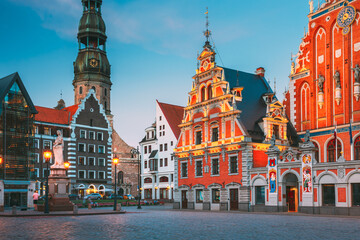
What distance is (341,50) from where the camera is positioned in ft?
127

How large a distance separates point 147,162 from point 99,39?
1384 inches

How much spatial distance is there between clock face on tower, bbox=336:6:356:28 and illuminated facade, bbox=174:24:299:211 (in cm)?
1006

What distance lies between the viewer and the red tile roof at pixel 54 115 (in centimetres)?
7312

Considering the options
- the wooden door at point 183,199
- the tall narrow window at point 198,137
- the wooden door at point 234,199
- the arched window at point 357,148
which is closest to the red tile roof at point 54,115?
the wooden door at point 183,199

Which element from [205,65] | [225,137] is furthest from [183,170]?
[205,65]

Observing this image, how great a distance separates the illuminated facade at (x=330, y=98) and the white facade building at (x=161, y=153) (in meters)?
29.9

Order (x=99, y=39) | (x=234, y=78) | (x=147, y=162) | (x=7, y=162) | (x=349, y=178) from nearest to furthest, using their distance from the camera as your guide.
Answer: (x=349, y=178), (x=234, y=78), (x=7, y=162), (x=147, y=162), (x=99, y=39)

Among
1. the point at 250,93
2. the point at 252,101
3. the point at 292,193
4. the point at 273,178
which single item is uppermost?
the point at 250,93

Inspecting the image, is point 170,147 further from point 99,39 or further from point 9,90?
point 99,39

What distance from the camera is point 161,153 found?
72.7 meters

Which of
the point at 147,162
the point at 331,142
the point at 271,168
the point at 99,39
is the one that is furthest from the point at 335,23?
the point at 99,39

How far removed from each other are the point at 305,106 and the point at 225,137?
26.7ft

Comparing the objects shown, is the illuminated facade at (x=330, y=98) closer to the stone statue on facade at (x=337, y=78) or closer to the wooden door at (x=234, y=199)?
the stone statue on facade at (x=337, y=78)

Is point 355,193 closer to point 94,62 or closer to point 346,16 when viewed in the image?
point 346,16
